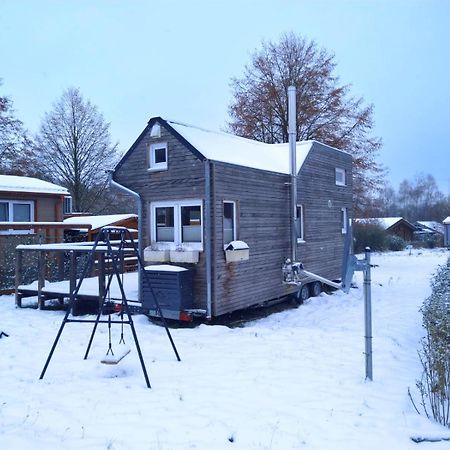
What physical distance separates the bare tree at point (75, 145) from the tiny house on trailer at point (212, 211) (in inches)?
781

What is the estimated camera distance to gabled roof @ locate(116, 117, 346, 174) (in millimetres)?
9672

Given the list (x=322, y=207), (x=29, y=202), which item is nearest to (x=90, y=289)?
(x=29, y=202)


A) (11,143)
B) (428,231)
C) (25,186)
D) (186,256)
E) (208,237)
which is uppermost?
(11,143)

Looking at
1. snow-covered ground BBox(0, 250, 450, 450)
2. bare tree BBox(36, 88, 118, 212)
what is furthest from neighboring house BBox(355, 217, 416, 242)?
snow-covered ground BBox(0, 250, 450, 450)

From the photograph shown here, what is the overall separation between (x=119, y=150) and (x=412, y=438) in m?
29.8

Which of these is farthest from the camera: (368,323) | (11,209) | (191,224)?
(11,209)

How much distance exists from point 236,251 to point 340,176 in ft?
24.2

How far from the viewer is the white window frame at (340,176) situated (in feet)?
50.1

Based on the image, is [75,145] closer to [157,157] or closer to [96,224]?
[96,224]

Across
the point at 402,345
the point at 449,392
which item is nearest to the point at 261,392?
the point at 449,392

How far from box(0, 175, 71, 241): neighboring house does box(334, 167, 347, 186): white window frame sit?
29.6 ft

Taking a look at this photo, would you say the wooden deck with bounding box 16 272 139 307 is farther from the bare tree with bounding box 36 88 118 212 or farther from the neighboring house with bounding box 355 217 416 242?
the neighboring house with bounding box 355 217 416 242

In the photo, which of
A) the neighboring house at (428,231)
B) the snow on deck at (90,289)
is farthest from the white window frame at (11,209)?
the neighboring house at (428,231)

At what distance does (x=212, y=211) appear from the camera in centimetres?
934
